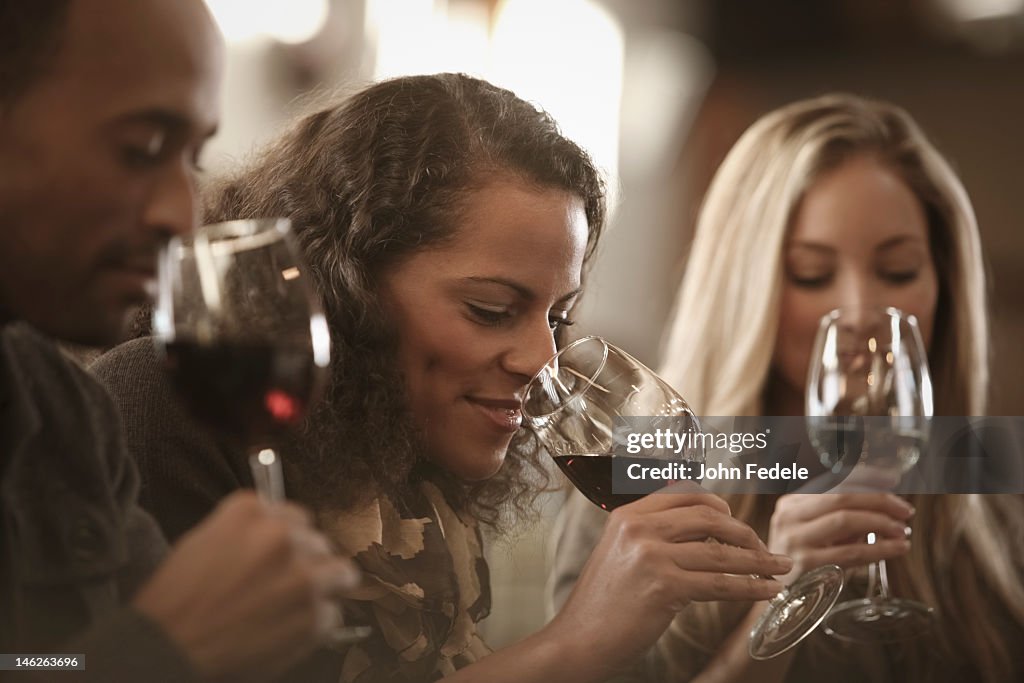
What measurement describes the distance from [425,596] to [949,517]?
654 millimetres

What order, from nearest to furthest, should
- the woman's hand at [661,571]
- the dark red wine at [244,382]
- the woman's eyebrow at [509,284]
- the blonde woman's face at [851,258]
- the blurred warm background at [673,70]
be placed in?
the dark red wine at [244,382]
the woman's hand at [661,571]
the woman's eyebrow at [509,284]
the blonde woman's face at [851,258]
the blurred warm background at [673,70]

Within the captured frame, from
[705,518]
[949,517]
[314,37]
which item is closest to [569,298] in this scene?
[705,518]

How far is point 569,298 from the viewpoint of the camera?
3.12 feet

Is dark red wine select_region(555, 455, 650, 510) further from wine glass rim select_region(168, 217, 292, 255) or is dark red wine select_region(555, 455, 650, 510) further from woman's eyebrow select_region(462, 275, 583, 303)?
wine glass rim select_region(168, 217, 292, 255)

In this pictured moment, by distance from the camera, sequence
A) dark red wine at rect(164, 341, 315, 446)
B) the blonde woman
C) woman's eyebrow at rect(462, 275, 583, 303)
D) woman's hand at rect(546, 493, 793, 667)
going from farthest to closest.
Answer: the blonde woman, woman's eyebrow at rect(462, 275, 583, 303), woman's hand at rect(546, 493, 793, 667), dark red wine at rect(164, 341, 315, 446)

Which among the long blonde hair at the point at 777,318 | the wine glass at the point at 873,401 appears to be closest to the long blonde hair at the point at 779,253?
the long blonde hair at the point at 777,318

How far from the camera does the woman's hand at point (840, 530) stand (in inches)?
38.8

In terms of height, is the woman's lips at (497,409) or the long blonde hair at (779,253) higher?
the long blonde hair at (779,253)

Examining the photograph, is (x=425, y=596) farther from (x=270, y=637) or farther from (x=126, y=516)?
(x=270, y=637)

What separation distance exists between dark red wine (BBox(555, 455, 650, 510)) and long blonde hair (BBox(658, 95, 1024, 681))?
253 millimetres

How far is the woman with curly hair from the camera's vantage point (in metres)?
0.77

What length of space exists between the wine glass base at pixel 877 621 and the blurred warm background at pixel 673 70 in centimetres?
133

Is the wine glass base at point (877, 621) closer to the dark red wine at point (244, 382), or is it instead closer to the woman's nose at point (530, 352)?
the woman's nose at point (530, 352)

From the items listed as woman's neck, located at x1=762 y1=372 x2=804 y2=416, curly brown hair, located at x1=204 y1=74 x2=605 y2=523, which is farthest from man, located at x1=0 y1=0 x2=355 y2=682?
woman's neck, located at x1=762 y1=372 x2=804 y2=416
